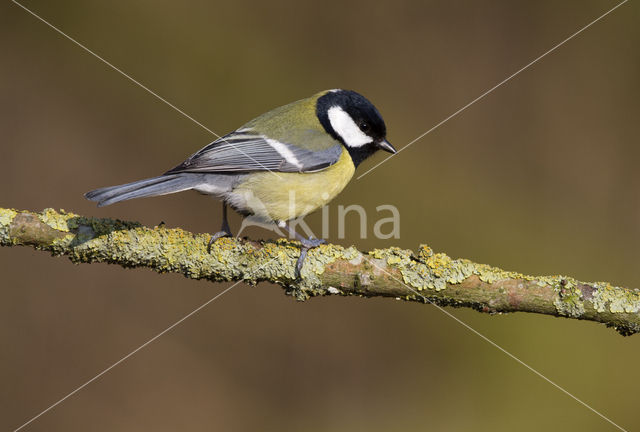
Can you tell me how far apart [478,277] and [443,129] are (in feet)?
5.27

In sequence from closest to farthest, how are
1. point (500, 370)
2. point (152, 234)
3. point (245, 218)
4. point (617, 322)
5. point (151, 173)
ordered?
point (617, 322) < point (152, 234) < point (245, 218) < point (500, 370) < point (151, 173)

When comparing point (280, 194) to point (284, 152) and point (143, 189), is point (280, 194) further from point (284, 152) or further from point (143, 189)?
point (143, 189)

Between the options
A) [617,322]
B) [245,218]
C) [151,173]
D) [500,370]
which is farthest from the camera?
[151,173]

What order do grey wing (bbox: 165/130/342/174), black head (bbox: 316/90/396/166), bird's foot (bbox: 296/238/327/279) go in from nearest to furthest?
bird's foot (bbox: 296/238/327/279) → grey wing (bbox: 165/130/342/174) → black head (bbox: 316/90/396/166)

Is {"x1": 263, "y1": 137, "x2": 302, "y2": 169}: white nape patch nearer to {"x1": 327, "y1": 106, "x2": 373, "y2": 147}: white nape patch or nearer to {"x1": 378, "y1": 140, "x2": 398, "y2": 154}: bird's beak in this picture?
{"x1": 327, "y1": 106, "x2": 373, "y2": 147}: white nape patch

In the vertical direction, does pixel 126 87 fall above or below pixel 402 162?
above

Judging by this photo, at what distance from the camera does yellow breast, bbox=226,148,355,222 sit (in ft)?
7.54

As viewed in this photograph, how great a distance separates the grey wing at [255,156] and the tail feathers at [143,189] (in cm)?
6

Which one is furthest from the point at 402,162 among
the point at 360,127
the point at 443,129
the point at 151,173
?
the point at 151,173

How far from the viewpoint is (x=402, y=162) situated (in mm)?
3098

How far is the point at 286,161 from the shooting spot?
2.41 metres

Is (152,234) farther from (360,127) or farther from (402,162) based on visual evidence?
(402,162)

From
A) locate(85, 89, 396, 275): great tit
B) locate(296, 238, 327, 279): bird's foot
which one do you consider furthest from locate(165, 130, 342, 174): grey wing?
locate(296, 238, 327, 279): bird's foot

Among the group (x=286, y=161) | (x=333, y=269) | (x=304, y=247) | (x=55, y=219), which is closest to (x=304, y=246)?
(x=304, y=247)
